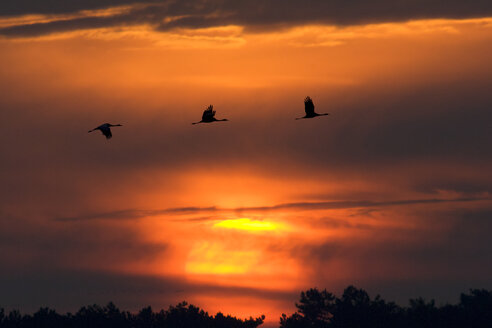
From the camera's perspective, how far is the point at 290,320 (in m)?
152

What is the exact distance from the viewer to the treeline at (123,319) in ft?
490

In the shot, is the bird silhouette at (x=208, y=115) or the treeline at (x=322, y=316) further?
the treeline at (x=322, y=316)

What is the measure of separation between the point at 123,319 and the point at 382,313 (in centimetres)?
3131

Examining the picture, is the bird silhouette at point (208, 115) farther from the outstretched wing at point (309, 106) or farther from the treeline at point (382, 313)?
the treeline at point (382, 313)

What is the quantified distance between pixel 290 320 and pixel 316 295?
424cm

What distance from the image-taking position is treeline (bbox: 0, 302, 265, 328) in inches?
5886

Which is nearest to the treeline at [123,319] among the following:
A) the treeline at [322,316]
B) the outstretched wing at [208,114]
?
the treeline at [322,316]

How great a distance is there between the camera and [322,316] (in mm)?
149875

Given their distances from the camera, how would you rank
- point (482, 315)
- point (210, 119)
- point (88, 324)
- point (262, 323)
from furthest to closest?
point (262, 323) → point (88, 324) → point (482, 315) → point (210, 119)

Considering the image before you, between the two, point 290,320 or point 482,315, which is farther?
point 290,320

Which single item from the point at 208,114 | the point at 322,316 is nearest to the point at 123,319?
the point at 322,316

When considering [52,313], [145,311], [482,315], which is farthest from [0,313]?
[482,315]

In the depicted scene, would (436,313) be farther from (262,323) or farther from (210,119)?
(210,119)

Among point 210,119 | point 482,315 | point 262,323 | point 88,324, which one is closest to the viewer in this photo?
point 210,119
